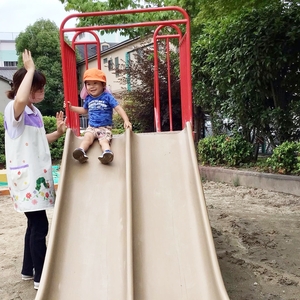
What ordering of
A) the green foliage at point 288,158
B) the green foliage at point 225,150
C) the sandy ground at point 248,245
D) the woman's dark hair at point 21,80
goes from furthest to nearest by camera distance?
the green foliage at point 225,150
the green foliage at point 288,158
the sandy ground at point 248,245
the woman's dark hair at point 21,80

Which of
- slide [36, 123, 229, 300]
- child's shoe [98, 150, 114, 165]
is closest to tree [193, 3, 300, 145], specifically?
slide [36, 123, 229, 300]

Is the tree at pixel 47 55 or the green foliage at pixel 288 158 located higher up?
the tree at pixel 47 55

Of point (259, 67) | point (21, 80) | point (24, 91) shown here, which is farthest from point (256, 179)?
point (24, 91)

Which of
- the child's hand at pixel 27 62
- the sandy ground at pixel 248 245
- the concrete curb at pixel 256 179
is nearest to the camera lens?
the child's hand at pixel 27 62

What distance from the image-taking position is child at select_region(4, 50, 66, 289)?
296 centimetres

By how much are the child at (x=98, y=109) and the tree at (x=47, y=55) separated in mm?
25469

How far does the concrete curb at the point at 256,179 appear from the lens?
6855 mm

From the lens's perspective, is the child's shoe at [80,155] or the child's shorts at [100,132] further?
the child's shorts at [100,132]

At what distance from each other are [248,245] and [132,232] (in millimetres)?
1968

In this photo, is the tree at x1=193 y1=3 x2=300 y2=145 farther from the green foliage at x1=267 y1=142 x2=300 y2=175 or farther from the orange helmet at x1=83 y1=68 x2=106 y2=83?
the orange helmet at x1=83 y1=68 x2=106 y2=83

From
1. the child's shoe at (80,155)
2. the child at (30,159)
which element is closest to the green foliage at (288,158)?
the child's shoe at (80,155)

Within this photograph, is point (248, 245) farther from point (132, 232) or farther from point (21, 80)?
point (21, 80)

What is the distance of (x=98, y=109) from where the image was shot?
13.1 ft

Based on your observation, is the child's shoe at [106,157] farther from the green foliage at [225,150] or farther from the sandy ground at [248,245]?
the green foliage at [225,150]
